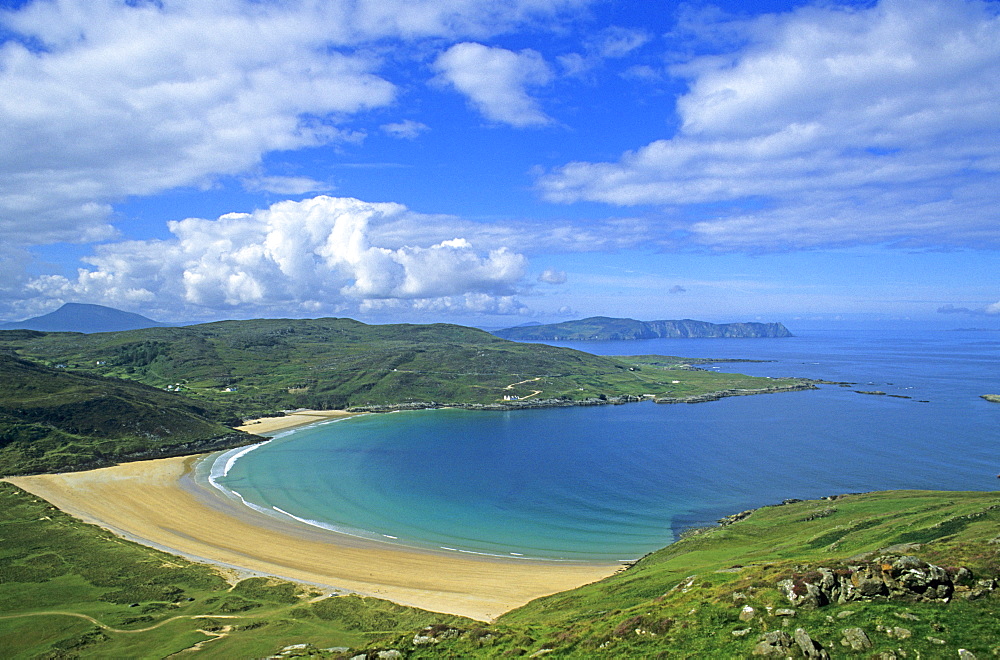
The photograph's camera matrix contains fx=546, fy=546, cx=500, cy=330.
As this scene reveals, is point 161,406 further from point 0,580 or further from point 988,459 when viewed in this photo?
point 988,459

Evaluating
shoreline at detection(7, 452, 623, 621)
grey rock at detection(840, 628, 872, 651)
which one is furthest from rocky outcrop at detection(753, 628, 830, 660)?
shoreline at detection(7, 452, 623, 621)

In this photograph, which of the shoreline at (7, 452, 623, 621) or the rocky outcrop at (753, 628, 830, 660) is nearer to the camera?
the rocky outcrop at (753, 628, 830, 660)

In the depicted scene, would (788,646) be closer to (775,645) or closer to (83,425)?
(775,645)

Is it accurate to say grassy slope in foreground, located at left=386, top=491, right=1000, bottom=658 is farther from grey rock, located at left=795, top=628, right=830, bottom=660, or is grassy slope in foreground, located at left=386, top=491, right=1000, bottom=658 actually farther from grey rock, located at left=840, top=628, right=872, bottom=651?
grey rock, located at left=795, top=628, right=830, bottom=660

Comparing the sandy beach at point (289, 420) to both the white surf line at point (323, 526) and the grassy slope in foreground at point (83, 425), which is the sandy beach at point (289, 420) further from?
the white surf line at point (323, 526)

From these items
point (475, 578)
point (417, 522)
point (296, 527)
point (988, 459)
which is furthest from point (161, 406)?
point (988, 459)

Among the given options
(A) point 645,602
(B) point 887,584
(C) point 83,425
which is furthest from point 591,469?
(C) point 83,425
